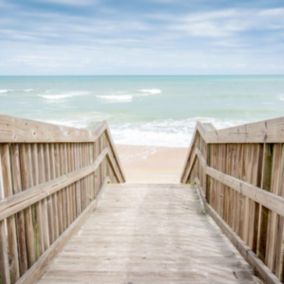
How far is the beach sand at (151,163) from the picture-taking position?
948cm

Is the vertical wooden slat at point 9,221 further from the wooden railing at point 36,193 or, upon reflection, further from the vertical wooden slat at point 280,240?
the vertical wooden slat at point 280,240

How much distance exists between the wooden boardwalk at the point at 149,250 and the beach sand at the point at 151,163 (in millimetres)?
5080

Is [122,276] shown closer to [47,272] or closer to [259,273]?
[47,272]

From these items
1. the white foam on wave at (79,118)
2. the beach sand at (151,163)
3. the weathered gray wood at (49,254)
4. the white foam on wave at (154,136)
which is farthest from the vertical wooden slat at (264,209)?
the white foam on wave at (79,118)

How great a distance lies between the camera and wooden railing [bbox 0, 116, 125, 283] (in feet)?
5.81

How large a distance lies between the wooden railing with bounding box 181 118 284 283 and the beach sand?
590 centimetres

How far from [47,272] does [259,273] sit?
1637mm

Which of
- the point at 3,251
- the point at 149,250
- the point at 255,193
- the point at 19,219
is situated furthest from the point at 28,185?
the point at 255,193

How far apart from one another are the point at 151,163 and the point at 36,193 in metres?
8.79

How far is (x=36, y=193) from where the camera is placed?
2145 mm

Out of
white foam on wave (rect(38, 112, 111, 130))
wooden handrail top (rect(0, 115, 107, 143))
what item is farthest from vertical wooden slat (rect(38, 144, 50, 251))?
white foam on wave (rect(38, 112, 111, 130))

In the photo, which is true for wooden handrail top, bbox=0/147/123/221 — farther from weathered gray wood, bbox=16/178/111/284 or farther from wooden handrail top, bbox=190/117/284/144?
wooden handrail top, bbox=190/117/284/144

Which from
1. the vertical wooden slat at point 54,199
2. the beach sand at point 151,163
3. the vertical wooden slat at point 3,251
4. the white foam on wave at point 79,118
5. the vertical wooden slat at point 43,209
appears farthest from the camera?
the white foam on wave at point 79,118

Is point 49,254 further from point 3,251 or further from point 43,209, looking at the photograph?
point 3,251
